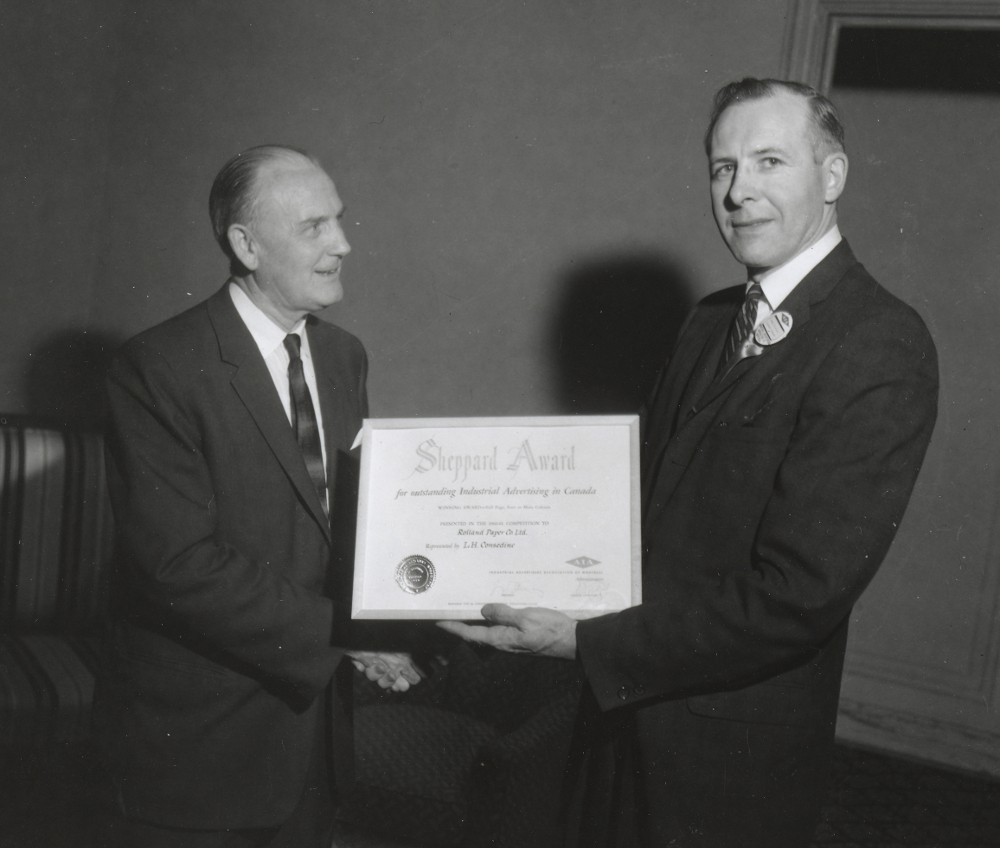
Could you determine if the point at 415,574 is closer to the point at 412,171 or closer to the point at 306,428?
the point at 306,428

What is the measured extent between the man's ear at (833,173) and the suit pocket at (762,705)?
3.50ft

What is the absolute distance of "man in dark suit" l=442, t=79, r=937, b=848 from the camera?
1686mm

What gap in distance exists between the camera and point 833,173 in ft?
6.38

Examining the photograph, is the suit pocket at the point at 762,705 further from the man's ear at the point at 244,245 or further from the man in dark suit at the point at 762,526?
the man's ear at the point at 244,245

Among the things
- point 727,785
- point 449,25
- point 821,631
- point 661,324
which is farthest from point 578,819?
point 449,25

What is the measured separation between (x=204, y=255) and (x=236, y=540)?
2.64 meters

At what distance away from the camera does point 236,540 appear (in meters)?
2.13

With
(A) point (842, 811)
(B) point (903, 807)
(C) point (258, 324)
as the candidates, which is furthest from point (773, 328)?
(B) point (903, 807)

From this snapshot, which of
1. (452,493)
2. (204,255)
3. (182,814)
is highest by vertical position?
(204,255)

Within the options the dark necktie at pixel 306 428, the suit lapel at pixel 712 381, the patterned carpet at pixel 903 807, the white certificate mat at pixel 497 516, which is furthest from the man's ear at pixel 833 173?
the patterned carpet at pixel 903 807

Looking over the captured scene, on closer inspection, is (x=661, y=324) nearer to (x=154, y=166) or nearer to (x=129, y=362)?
(x=129, y=362)

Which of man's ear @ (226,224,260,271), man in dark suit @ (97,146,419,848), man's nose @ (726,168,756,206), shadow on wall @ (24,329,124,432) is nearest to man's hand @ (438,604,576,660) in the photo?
man in dark suit @ (97,146,419,848)

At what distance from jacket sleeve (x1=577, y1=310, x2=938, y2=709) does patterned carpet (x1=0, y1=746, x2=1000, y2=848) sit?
2.07 metres

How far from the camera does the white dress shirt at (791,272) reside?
1.93 meters
